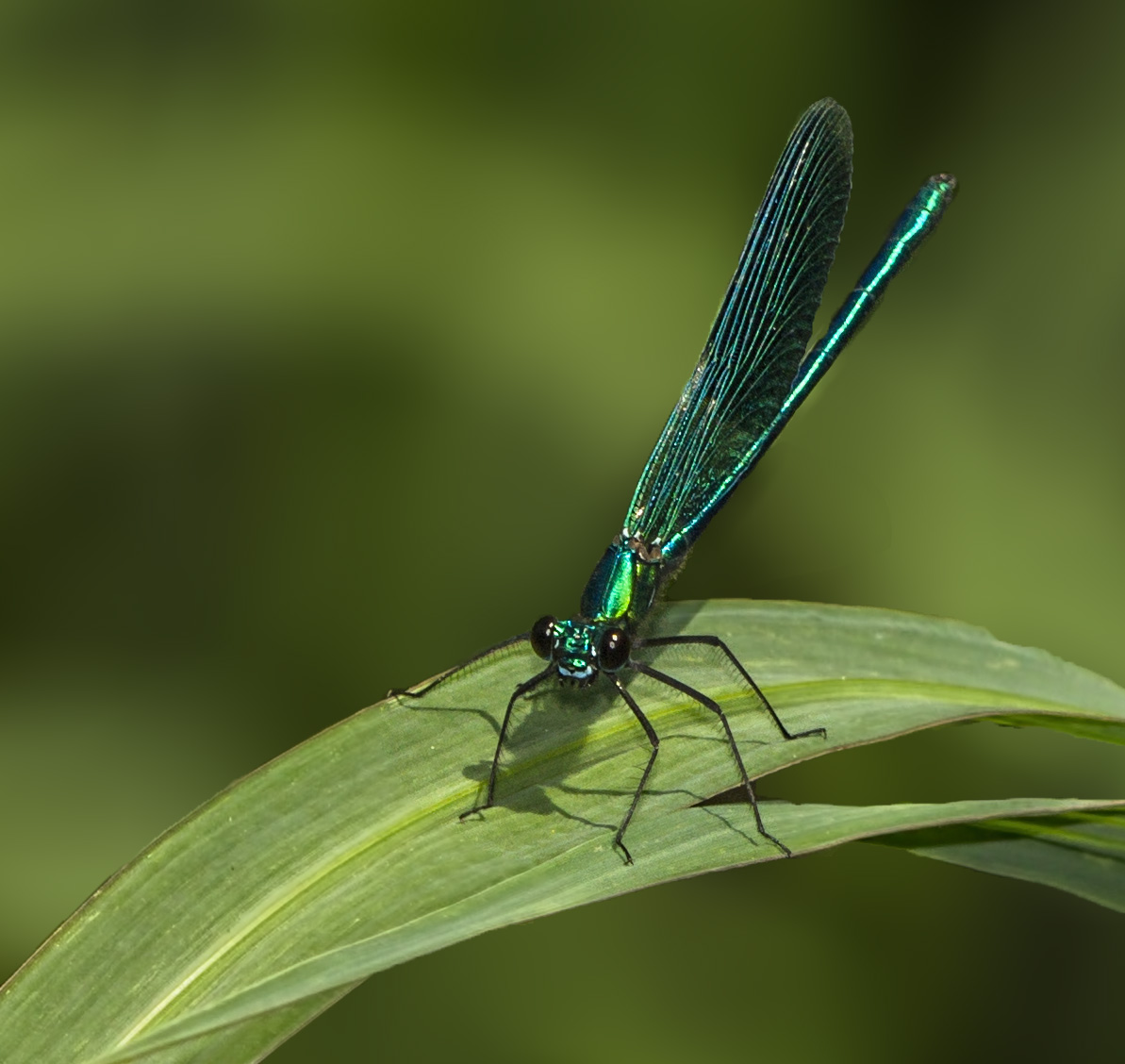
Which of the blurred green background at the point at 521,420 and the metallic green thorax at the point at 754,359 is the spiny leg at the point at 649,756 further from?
the blurred green background at the point at 521,420

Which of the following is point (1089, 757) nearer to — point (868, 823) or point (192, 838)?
point (868, 823)

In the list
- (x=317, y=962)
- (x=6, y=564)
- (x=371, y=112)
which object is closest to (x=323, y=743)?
(x=317, y=962)

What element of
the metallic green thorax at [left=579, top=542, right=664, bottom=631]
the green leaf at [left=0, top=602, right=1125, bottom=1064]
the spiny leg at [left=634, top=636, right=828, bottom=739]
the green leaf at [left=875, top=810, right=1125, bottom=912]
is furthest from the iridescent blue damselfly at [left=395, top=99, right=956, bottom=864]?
the green leaf at [left=875, top=810, right=1125, bottom=912]

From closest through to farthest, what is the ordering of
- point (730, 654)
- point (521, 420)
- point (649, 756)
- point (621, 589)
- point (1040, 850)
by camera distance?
point (1040, 850), point (649, 756), point (730, 654), point (621, 589), point (521, 420)

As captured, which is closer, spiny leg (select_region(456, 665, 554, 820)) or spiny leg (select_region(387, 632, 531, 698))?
spiny leg (select_region(456, 665, 554, 820))

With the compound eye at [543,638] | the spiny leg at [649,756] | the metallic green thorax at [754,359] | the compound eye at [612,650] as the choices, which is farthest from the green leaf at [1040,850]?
the metallic green thorax at [754,359]

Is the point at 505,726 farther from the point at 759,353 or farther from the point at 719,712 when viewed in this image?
the point at 759,353

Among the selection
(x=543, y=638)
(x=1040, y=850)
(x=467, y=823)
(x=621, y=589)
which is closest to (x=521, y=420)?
(x=621, y=589)

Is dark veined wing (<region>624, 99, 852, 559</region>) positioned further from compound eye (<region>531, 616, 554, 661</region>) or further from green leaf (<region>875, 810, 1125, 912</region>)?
green leaf (<region>875, 810, 1125, 912</region>)
